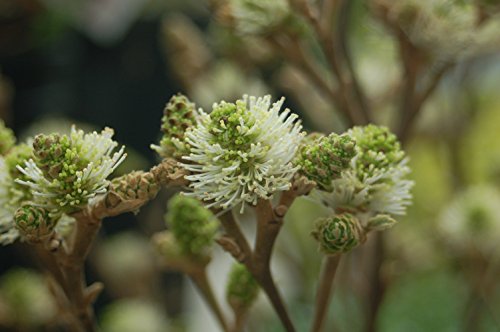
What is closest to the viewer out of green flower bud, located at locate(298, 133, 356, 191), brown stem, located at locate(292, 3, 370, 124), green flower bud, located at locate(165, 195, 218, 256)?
green flower bud, located at locate(298, 133, 356, 191)

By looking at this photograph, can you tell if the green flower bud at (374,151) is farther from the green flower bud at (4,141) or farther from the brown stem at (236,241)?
the green flower bud at (4,141)

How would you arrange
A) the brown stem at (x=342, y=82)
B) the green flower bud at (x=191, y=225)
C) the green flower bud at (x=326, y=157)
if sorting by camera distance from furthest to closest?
1. the brown stem at (x=342, y=82)
2. the green flower bud at (x=191, y=225)
3. the green flower bud at (x=326, y=157)

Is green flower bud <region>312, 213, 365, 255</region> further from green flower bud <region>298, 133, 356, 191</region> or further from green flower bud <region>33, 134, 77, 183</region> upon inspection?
green flower bud <region>33, 134, 77, 183</region>

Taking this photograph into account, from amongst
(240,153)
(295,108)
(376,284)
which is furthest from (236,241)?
(295,108)

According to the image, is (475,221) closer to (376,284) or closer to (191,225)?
(376,284)

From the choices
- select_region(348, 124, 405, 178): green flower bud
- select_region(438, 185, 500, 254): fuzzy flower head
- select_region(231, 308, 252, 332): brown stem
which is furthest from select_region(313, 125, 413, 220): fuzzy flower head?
select_region(438, 185, 500, 254): fuzzy flower head

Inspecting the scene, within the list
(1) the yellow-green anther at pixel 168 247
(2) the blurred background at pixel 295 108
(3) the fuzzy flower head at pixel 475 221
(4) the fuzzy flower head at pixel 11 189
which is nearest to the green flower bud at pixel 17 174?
(4) the fuzzy flower head at pixel 11 189

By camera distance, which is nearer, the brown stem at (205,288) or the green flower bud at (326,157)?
the green flower bud at (326,157)
